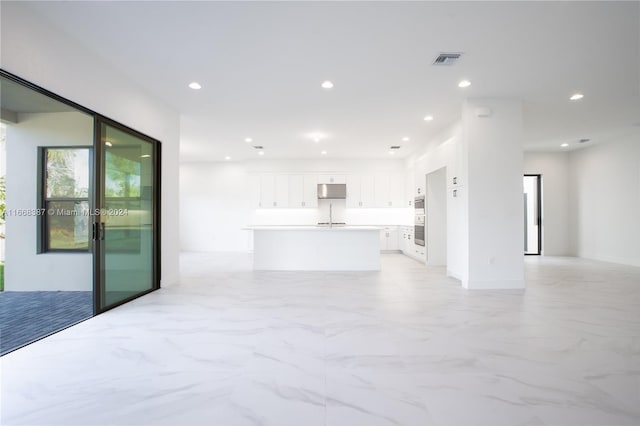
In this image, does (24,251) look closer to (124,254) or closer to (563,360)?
(124,254)

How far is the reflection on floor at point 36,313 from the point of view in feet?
9.71

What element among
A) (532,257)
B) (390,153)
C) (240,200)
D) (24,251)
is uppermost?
(390,153)

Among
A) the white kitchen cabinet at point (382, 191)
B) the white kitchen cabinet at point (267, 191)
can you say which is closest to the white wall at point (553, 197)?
the white kitchen cabinet at point (382, 191)

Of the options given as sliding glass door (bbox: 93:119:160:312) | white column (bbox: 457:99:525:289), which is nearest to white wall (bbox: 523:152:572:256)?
white column (bbox: 457:99:525:289)

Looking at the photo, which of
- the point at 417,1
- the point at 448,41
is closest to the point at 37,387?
the point at 417,1

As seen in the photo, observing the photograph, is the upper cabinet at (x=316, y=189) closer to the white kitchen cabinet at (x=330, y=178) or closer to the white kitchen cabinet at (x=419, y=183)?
the white kitchen cabinet at (x=330, y=178)

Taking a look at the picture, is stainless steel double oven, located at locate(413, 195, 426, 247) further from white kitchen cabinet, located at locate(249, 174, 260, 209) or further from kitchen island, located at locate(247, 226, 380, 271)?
white kitchen cabinet, located at locate(249, 174, 260, 209)

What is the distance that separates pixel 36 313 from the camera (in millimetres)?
3646

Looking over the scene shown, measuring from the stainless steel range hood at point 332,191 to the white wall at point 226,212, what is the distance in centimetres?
38

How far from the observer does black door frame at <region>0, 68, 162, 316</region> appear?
2.88 metres

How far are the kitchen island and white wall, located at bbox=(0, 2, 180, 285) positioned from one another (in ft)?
5.94

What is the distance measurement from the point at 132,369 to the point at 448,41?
403 cm

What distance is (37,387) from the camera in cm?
205

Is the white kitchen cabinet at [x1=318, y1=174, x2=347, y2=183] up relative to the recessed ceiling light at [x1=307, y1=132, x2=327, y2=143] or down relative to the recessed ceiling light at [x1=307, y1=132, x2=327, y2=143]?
down
